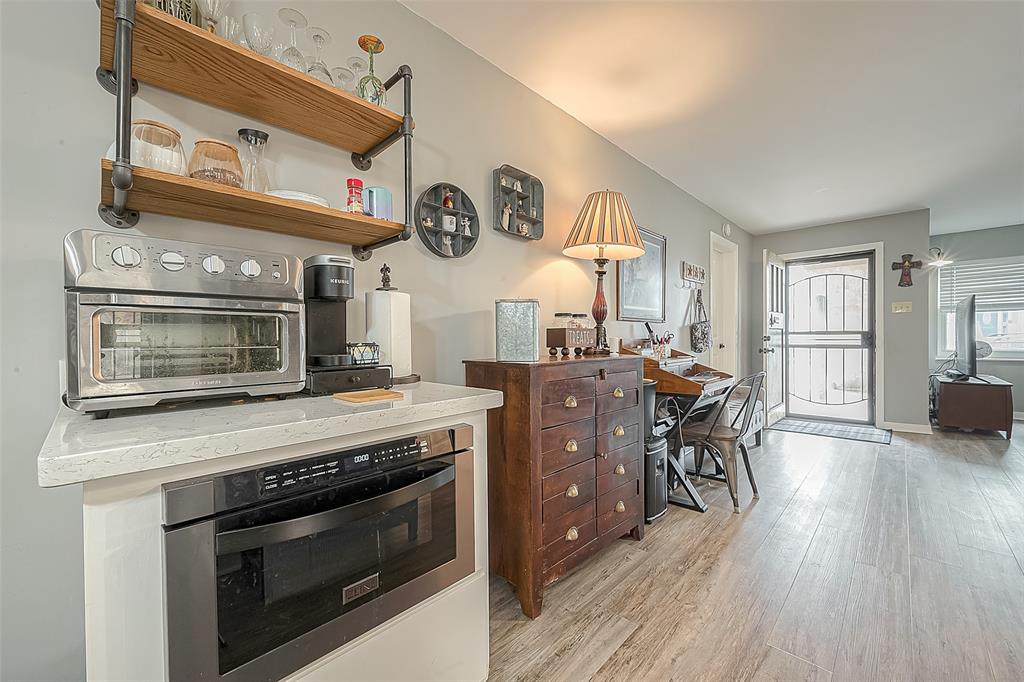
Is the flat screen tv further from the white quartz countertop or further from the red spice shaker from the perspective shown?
the red spice shaker

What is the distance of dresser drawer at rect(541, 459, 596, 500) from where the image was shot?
65.8 inches

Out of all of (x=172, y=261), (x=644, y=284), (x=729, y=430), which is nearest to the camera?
(x=172, y=261)

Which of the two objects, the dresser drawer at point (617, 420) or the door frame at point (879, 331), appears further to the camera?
the door frame at point (879, 331)

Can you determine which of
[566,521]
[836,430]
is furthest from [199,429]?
[836,430]

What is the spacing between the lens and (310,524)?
851 millimetres

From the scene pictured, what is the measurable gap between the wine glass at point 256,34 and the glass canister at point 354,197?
389 mm

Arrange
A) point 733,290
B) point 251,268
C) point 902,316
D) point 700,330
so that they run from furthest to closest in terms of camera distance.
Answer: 1. point 733,290
2. point 902,316
3. point 700,330
4. point 251,268

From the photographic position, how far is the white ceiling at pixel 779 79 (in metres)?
1.82

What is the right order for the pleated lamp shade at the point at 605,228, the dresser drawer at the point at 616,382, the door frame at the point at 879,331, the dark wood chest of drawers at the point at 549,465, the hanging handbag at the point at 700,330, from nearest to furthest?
the dark wood chest of drawers at the point at 549,465 < the dresser drawer at the point at 616,382 < the pleated lamp shade at the point at 605,228 < the hanging handbag at the point at 700,330 < the door frame at the point at 879,331

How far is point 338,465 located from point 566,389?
102cm

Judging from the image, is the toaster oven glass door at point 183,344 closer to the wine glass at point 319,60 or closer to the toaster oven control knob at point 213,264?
the toaster oven control knob at point 213,264

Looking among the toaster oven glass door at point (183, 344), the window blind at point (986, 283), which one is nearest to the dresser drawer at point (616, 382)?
the toaster oven glass door at point (183, 344)

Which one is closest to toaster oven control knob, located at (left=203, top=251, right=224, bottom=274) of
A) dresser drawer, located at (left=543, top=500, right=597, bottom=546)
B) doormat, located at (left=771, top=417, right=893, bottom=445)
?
dresser drawer, located at (left=543, top=500, right=597, bottom=546)

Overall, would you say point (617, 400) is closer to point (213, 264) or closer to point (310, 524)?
point (310, 524)
